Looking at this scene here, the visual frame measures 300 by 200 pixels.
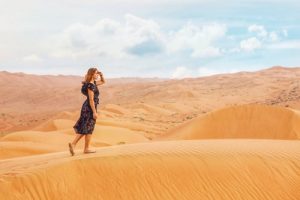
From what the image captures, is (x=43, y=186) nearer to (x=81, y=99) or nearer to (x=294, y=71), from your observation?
(x=81, y=99)

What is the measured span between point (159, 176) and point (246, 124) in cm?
1041

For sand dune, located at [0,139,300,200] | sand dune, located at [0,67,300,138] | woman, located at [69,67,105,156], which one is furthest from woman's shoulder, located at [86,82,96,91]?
sand dune, located at [0,67,300,138]

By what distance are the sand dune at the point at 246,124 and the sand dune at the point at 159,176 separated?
8.57 meters

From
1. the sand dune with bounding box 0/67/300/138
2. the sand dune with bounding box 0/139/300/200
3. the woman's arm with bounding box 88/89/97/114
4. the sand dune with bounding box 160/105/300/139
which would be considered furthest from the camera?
the sand dune with bounding box 0/67/300/138

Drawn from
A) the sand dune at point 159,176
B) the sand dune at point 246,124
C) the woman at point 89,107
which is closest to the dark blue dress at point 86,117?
the woman at point 89,107

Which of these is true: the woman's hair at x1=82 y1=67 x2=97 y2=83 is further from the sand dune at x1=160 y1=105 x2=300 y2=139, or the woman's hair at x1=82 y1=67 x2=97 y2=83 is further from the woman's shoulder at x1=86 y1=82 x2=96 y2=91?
the sand dune at x1=160 y1=105 x2=300 y2=139

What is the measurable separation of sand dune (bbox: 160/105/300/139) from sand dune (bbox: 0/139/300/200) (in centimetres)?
857

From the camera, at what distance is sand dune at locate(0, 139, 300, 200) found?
7.56 metres

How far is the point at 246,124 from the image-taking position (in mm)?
17797

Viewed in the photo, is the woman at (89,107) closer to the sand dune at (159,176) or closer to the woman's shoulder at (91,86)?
the woman's shoulder at (91,86)

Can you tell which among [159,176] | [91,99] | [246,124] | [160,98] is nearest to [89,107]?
[91,99]

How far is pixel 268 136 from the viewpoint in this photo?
1702cm

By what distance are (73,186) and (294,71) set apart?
72.2 metres

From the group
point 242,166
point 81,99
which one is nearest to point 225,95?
point 81,99
